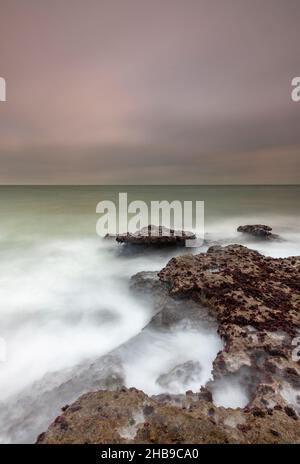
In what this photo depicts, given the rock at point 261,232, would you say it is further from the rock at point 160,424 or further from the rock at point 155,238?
the rock at point 160,424

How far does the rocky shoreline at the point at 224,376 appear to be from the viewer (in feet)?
9.21

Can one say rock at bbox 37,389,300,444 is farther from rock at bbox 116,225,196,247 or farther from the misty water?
rock at bbox 116,225,196,247

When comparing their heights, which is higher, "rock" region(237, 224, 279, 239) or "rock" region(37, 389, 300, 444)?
"rock" region(237, 224, 279, 239)

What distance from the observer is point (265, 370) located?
3.87m

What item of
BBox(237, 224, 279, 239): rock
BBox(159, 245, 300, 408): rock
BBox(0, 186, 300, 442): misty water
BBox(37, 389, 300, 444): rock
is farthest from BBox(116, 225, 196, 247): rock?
BBox(37, 389, 300, 444): rock

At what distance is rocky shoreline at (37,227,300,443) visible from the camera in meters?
2.81

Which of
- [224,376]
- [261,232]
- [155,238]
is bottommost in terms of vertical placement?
[224,376]


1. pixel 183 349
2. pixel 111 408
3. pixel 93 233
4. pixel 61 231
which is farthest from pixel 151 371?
pixel 61 231

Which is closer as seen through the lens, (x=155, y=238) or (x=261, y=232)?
(x=155, y=238)

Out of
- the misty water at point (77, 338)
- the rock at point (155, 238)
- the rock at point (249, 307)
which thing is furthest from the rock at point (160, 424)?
the rock at point (155, 238)

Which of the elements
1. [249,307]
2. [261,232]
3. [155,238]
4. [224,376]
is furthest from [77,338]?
[261,232]

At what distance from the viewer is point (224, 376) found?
3.91 metres

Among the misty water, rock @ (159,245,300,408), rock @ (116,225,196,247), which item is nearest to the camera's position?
rock @ (159,245,300,408)

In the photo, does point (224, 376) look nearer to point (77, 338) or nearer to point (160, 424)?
point (160, 424)
